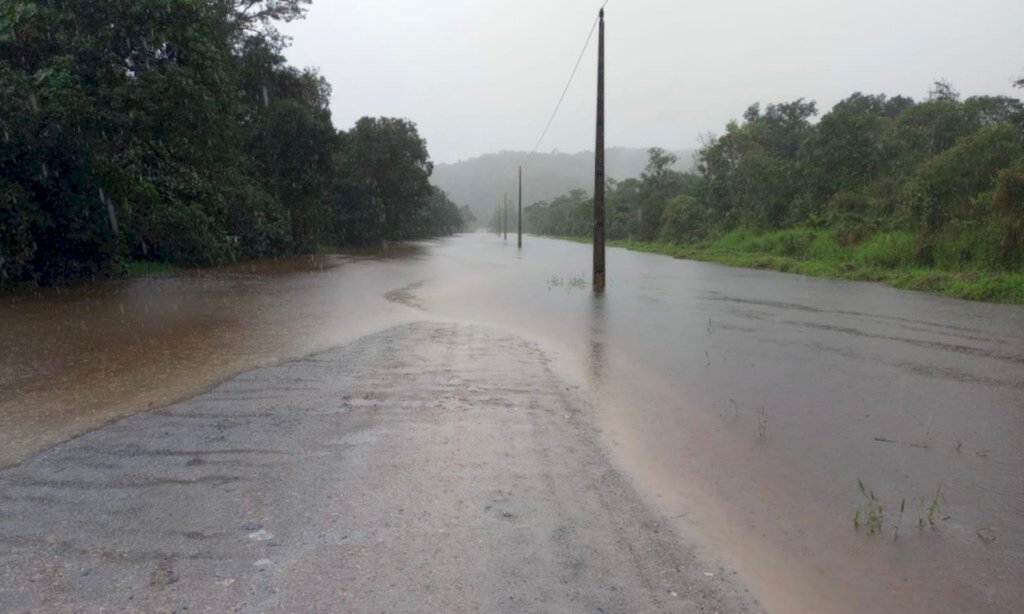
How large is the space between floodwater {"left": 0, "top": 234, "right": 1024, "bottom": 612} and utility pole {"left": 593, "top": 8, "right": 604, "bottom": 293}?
6.10ft

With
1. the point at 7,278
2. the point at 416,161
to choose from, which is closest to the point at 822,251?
the point at 7,278

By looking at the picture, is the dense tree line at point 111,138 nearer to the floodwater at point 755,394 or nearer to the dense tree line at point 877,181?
the floodwater at point 755,394

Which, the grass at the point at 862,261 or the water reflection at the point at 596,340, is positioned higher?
the grass at the point at 862,261

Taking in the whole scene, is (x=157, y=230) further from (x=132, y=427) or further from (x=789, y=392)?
(x=789, y=392)

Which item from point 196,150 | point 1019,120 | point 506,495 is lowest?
point 506,495

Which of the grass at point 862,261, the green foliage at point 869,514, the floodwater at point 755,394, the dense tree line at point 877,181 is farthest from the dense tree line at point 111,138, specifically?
the dense tree line at point 877,181

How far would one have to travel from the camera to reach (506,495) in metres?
3.96

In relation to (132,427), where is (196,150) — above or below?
above

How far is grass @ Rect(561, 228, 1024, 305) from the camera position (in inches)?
563

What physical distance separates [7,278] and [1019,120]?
3235 centimetres

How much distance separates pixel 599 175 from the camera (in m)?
16.6

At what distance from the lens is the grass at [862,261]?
14.3 meters

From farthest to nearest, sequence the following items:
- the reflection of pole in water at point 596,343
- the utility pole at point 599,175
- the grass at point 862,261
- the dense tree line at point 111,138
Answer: the utility pole at point 599,175, the grass at point 862,261, the dense tree line at point 111,138, the reflection of pole in water at point 596,343

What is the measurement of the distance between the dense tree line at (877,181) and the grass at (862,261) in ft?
1.65
